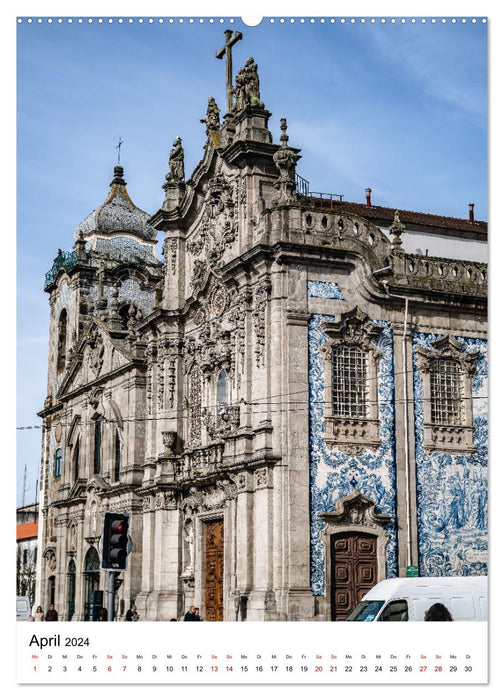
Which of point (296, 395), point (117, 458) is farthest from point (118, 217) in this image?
point (296, 395)

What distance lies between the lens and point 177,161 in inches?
1489

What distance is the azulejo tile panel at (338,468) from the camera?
27328 mm

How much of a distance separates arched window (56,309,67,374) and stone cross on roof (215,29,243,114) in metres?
20.5

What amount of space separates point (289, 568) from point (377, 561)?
276cm

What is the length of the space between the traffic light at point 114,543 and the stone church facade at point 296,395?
10.9 m

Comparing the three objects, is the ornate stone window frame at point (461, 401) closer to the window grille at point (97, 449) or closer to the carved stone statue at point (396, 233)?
the carved stone statue at point (396, 233)

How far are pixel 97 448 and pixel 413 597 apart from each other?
85.4 ft

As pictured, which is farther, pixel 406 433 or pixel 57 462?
pixel 57 462

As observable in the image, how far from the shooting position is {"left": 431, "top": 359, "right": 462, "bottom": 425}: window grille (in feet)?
97.6

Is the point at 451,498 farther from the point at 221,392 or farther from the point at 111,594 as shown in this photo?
the point at 111,594

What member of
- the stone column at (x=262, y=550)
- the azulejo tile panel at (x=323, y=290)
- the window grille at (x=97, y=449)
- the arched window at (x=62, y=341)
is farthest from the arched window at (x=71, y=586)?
the azulejo tile panel at (x=323, y=290)
